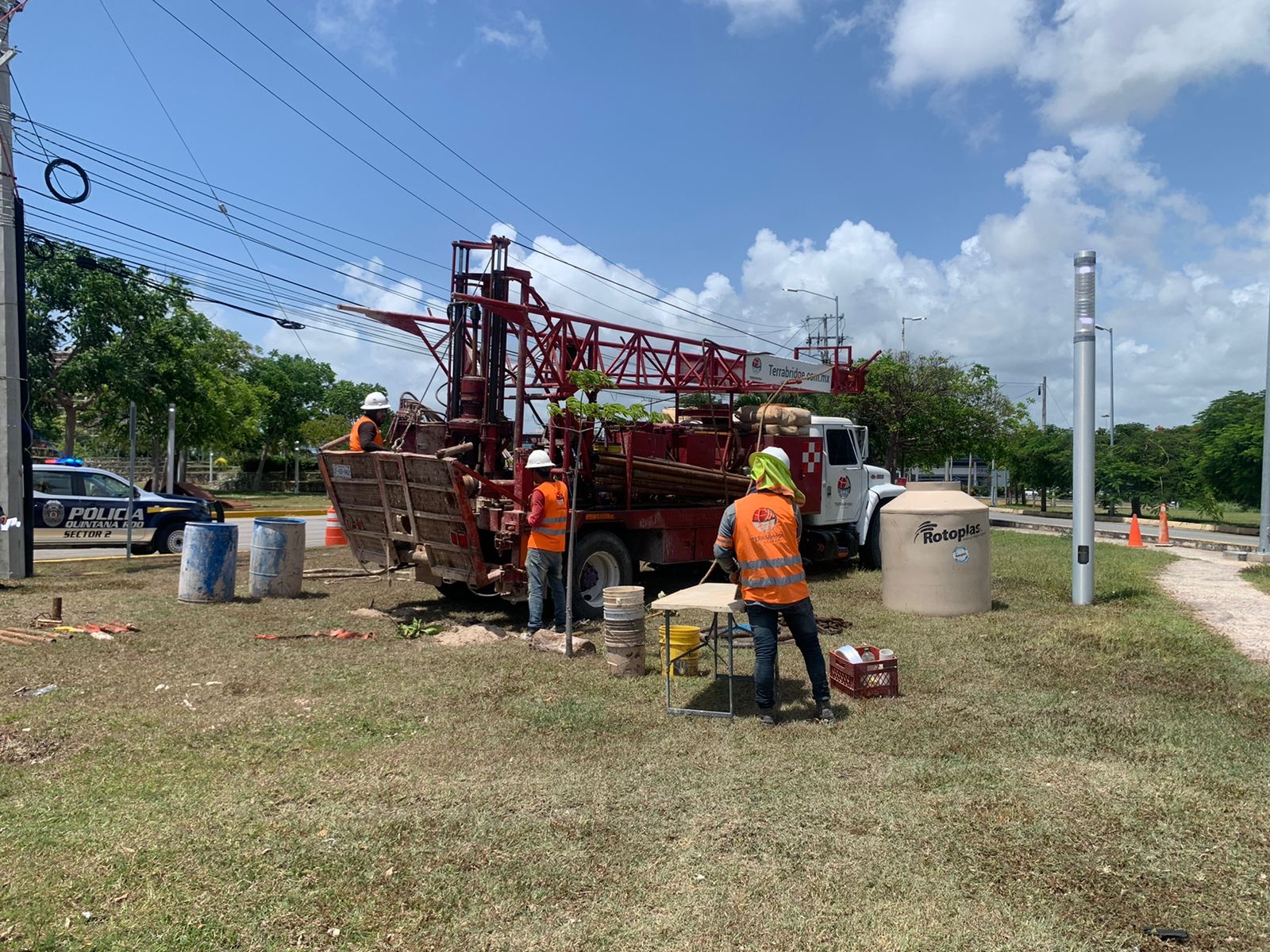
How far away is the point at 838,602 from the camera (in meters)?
10.4

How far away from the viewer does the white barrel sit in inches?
368

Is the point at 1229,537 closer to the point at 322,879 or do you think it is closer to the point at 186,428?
the point at 322,879

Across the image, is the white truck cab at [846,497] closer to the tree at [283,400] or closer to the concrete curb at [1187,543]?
the concrete curb at [1187,543]

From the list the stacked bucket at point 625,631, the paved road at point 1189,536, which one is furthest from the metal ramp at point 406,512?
the paved road at point 1189,536

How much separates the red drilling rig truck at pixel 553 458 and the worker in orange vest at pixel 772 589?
7.70ft

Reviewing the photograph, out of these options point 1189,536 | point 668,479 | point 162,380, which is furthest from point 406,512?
point 1189,536

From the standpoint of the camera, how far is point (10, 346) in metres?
11.8

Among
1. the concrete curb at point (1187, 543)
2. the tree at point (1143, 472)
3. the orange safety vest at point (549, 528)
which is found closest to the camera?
the orange safety vest at point (549, 528)

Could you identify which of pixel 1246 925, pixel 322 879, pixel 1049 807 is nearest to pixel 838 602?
pixel 1049 807

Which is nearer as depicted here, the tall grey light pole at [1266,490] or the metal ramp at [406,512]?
Result: the metal ramp at [406,512]

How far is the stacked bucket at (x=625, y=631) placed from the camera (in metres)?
6.86

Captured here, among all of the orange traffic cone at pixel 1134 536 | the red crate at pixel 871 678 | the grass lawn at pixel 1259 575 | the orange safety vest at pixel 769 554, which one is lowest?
the red crate at pixel 871 678

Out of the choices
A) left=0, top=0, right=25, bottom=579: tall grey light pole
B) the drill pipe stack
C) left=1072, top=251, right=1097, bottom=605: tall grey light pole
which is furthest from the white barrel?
left=0, top=0, right=25, bottom=579: tall grey light pole

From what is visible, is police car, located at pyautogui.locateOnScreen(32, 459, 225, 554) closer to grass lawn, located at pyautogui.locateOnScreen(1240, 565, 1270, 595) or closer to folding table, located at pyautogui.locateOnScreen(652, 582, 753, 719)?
folding table, located at pyautogui.locateOnScreen(652, 582, 753, 719)
